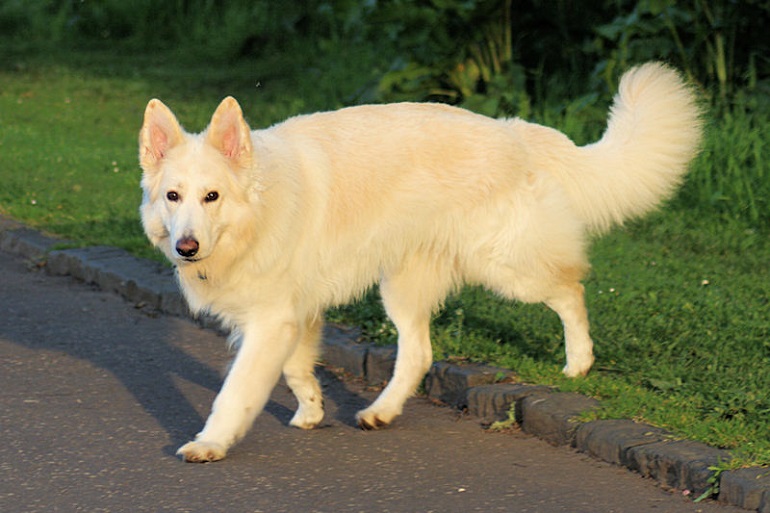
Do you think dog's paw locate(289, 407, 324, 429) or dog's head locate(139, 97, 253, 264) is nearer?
dog's head locate(139, 97, 253, 264)

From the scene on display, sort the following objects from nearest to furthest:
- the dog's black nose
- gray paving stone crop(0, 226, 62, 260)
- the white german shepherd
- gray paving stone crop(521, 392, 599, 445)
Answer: the dog's black nose < the white german shepherd < gray paving stone crop(521, 392, 599, 445) < gray paving stone crop(0, 226, 62, 260)

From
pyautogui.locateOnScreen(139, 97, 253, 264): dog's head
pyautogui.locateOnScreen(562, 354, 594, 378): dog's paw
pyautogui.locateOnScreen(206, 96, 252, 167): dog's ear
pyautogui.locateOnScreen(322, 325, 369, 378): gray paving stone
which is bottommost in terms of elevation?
pyautogui.locateOnScreen(322, 325, 369, 378): gray paving stone

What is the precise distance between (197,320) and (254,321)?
91.2 inches

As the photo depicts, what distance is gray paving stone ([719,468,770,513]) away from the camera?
15.8 feet

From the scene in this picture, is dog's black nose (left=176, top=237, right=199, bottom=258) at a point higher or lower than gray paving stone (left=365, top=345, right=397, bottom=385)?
higher

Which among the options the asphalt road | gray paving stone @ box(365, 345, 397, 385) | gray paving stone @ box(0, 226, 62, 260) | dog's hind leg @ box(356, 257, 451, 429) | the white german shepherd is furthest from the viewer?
gray paving stone @ box(0, 226, 62, 260)

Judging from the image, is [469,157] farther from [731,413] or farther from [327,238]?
[731,413]

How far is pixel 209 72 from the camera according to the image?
1705cm

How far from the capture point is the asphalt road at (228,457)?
502 cm

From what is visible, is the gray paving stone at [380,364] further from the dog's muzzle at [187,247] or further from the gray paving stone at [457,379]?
the dog's muzzle at [187,247]

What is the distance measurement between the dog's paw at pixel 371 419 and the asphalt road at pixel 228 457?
6 cm

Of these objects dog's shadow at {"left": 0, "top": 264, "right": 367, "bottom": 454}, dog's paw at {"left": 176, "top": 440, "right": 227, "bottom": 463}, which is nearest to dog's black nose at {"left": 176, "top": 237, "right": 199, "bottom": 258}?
dog's paw at {"left": 176, "top": 440, "right": 227, "bottom": 463}

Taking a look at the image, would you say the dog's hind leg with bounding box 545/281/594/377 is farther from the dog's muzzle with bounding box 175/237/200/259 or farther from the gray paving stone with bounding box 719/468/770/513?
the dog's muzzle with bounding box 175/237/200/259

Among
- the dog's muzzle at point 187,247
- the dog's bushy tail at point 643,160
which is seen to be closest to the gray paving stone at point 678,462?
the dog's bushy tail at point 643,160
